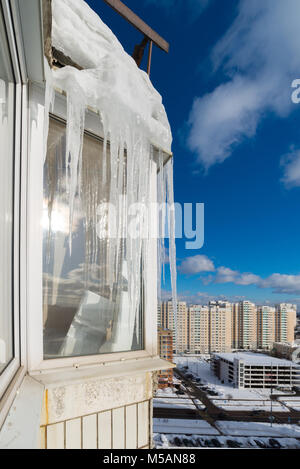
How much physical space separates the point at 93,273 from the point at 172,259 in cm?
70

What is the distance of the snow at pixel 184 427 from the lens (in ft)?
54.1

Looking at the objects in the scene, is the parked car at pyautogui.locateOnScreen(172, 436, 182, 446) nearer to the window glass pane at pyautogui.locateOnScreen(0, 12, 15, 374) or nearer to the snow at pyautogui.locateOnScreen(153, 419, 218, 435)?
the snow at pyautogui.locateOnScreen(153, 419, 218, 435)

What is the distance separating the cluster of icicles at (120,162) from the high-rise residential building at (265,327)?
150 feet

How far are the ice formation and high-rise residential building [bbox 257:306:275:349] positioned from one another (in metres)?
45.9

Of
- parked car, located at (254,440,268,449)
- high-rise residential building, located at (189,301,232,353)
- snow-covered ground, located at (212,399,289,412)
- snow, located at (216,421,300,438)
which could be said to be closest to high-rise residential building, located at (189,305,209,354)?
high-rise residential building, located at (189,301,232,353)

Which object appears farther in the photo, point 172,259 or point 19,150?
point 172,259

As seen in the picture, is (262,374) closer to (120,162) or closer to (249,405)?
(249,405)

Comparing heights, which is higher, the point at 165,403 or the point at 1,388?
the point at 1,388

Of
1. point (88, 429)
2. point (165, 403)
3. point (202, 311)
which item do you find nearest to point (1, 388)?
point (88, 429)

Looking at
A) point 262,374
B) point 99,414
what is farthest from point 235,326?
point 99,414

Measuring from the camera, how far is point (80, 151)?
4.50 feet

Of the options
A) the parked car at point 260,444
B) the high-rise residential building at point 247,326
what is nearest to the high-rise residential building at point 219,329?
the high-rise residential building at point 247,326

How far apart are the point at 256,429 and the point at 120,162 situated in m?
23.8

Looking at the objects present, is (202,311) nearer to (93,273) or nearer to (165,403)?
(165,403)
